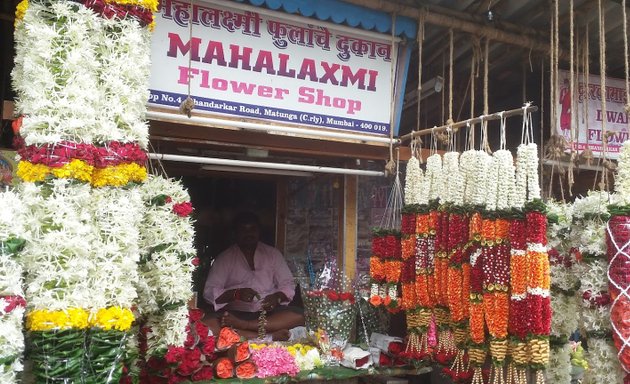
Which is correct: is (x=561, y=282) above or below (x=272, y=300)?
above

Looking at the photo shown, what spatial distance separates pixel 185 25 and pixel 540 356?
3.41 m

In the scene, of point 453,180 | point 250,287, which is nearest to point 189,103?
point 453,180

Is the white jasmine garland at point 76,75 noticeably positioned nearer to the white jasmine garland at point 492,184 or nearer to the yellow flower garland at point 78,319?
the yellow flower garland at point 78,319

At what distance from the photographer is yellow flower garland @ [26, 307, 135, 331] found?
8.28 ft

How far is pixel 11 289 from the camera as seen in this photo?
2.44m

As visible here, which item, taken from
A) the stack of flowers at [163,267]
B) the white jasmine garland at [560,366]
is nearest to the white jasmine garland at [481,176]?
the white jasmine garland at [560,366]

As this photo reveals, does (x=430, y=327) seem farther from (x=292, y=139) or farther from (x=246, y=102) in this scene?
(x=246, y=102)

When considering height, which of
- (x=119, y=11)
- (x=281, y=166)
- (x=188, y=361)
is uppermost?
(x=119, y=11)

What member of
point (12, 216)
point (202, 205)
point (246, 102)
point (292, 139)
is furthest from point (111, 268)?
point (202, 205)

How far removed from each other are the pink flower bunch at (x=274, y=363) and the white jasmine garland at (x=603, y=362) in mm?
2207

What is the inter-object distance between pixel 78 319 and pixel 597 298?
3135mm

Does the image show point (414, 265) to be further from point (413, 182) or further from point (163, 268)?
point (163, 268)

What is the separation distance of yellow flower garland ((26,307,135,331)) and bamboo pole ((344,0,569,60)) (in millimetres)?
3094

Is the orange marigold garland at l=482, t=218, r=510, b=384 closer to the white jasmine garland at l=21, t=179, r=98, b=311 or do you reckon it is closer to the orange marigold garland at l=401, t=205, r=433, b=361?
the orange marigold garland at l=401, t=205, r=433, b=361
